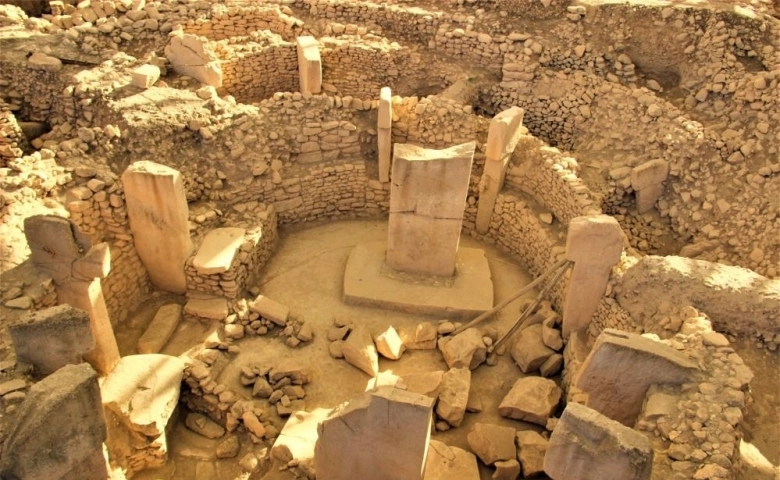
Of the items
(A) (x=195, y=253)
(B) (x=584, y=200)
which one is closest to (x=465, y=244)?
(B) (x=584, y=200)

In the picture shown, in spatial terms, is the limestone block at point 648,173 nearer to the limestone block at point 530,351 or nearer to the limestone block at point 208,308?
the limestone block at point 530,351

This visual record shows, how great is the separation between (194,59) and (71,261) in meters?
4.15

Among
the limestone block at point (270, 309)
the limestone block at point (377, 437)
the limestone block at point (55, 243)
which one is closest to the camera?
the limestone block at point (377, 437)

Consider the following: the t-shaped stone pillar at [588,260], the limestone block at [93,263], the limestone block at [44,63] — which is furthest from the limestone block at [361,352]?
the limestone block at [44,63]

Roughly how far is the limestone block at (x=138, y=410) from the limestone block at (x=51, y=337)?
3.89ft

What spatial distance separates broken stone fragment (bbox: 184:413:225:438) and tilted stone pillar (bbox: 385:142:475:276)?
2.90m

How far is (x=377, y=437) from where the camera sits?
16.3 ft

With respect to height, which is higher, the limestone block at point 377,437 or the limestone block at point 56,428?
the limestone block at point 56,428

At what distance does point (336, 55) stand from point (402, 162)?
3.68 metres

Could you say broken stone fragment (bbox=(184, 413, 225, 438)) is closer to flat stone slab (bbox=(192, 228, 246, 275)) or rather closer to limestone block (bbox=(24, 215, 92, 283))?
flat stone slab (bbox=(192, 228, 246, 275))

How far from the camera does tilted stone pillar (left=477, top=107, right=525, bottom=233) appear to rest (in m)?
8.16

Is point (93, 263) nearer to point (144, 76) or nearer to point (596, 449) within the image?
point (144, 76)

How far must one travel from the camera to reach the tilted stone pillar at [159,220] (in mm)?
6992

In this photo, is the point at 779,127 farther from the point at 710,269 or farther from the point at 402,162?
the point at 402,162
